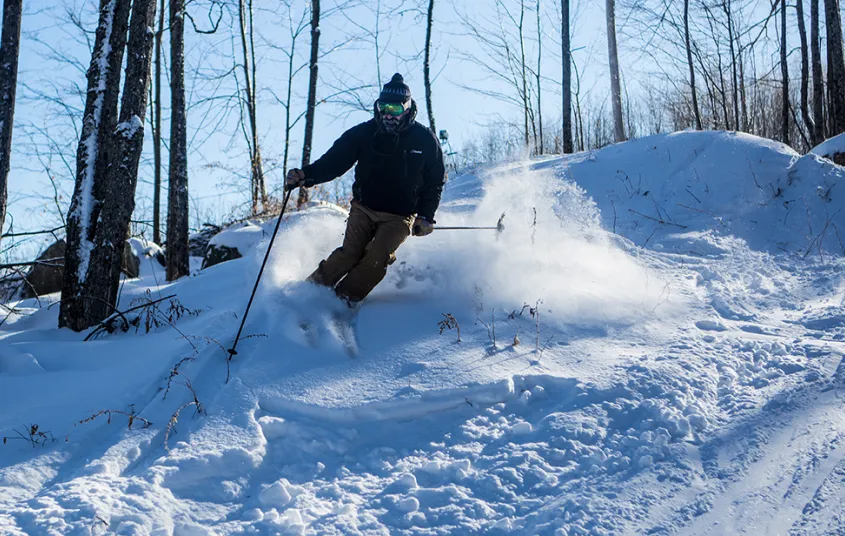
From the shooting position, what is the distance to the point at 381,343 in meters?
4.78

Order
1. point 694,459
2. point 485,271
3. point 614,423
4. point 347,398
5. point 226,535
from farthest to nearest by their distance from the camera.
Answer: point 485,271 < point 347,398 < point 614,423 < point 694,459 < point 226,535

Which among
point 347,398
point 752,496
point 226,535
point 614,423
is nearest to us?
point 226,535

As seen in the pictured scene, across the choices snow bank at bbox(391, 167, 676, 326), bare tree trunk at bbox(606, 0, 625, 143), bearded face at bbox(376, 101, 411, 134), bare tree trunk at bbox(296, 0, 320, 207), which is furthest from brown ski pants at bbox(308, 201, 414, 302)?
bare tree trunk at bbox(606, 0, 625, 143)

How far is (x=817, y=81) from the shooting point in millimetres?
12945

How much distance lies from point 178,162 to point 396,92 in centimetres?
741

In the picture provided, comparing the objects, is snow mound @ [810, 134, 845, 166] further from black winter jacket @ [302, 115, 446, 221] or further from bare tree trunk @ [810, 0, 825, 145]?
Answer: black winter jacket @ [302, 115, 446, 221]

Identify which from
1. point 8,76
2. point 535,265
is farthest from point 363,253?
point 8,76

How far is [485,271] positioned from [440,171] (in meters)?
1.00

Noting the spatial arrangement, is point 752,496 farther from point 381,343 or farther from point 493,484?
point 381,343

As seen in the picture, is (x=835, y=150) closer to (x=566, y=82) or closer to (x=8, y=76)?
(x=566, y=82)

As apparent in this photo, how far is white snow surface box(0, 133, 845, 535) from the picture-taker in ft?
9.98

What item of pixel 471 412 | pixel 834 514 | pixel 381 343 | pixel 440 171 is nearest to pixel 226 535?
pixel 471 412

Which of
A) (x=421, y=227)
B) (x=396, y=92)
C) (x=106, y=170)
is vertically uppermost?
(x=396, y=92)

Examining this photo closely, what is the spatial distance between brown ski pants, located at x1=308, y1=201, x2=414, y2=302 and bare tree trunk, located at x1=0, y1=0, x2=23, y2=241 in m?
3.68
